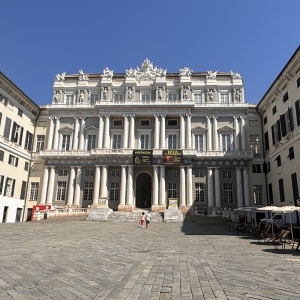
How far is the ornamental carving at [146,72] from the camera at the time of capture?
1877 inches

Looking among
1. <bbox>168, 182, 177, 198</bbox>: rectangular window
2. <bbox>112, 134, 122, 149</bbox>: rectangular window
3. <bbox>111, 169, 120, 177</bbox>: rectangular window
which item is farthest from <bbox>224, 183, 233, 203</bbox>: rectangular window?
<bbox>112, 134, 122, 149</bbox>: rectangular window

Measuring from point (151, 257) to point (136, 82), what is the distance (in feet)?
130

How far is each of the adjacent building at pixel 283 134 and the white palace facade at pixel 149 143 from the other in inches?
113

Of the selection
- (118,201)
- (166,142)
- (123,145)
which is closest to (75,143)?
(123,145)

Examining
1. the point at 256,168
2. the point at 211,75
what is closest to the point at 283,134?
the point at 256,168

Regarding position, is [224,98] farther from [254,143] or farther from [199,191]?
[199,191]

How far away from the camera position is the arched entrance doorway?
4625 cm

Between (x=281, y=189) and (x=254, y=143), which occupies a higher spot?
(x=254, y=143)

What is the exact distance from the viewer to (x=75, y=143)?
147 feet

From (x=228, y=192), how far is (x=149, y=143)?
47.5 ft

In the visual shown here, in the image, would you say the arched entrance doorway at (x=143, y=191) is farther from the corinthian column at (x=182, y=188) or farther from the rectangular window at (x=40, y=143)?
the rectangular window at (x=40, y=143)

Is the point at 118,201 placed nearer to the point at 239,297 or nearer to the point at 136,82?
the point at 136,82

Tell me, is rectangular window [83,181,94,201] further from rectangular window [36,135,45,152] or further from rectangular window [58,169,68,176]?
rectangular window [36,135,45,152]

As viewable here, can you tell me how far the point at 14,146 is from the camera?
40.0 metres
